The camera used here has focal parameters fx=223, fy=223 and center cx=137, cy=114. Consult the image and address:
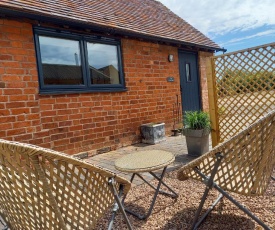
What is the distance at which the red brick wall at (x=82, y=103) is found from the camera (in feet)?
12.0

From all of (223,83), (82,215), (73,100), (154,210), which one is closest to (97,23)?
(73,100)

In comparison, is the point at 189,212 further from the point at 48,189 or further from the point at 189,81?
the point at 189,81

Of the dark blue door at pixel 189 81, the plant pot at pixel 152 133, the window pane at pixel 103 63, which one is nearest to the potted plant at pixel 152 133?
the plant pot at pixel 152 133

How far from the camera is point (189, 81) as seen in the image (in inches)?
282

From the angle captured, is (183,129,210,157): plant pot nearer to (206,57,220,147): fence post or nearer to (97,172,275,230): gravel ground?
(206,57,220,147): fence post

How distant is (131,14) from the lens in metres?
6.18

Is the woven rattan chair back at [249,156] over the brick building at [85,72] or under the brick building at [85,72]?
under

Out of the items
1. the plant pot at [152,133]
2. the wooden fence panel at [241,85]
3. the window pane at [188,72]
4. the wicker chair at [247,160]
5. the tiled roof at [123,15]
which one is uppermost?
the tiled roof at [123,15]

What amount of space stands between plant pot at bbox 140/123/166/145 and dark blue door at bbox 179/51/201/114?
1.75m

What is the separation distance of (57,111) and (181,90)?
3.97 meters

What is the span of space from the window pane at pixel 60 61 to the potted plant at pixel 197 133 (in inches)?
92.2

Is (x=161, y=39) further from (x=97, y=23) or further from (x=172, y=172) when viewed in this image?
(x=172, y=172)

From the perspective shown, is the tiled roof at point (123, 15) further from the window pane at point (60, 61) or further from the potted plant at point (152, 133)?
the potted plant at point (152, 133)

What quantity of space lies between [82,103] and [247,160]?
Result: 11.6 ft
